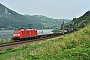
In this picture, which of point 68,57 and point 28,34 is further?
point 28,34

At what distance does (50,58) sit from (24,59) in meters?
1.31

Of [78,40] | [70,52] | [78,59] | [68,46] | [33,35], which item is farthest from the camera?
[33,35]

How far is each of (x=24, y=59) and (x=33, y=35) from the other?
4004 centimetres

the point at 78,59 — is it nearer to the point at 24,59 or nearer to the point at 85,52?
the point at 85,52

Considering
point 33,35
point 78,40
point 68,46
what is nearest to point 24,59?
point 68,46

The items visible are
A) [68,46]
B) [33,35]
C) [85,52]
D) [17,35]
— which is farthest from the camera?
[33,35]

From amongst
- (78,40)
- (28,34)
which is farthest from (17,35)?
(78,40)

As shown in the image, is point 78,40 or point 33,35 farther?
point 33,35

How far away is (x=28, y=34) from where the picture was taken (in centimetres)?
4531

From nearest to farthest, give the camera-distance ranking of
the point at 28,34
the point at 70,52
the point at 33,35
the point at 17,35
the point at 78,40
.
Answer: the point at 70,52 → the point at 78,40 → the point at 17,35 → the point at 28,34 → the point at 33,35

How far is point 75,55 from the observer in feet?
26.8

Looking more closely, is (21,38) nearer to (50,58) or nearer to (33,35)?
(33,35)

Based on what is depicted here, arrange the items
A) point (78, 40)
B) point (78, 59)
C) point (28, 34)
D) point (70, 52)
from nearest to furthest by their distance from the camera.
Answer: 1. point (78, 59)
2. point (70, 52)
3. point (78, 40)
4. point (28, 34)

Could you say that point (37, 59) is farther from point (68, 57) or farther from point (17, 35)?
point (17, 35)
